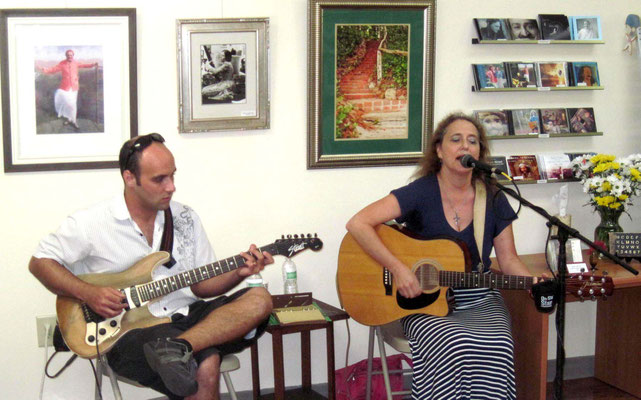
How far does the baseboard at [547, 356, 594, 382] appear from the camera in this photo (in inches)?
159

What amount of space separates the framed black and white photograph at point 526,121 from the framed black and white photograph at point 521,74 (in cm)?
13

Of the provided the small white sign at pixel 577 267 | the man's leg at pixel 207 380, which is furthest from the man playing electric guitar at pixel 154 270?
the small white sign at pixel 577 267

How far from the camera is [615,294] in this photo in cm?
375

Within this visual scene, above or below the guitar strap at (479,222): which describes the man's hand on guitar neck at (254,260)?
below

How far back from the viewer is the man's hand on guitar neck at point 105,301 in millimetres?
2686

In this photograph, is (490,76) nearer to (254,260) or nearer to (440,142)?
(440,142)

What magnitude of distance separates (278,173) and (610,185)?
1.57 meters

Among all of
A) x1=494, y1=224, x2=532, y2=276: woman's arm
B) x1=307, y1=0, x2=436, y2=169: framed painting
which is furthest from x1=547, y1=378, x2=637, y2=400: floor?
x1=307, y1=0, x2=436, y2=169: framed painting

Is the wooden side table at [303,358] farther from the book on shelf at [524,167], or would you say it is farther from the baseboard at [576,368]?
the baseboard at [576,368]

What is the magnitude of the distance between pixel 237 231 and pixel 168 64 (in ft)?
2.70

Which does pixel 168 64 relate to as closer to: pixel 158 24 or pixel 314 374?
pixel 158 24

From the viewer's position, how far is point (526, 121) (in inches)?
149

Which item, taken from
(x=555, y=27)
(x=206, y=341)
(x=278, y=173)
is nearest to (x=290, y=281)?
(x=278, y=173)

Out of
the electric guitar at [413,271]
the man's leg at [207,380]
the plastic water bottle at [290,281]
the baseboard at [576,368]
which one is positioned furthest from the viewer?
the baseboard at [576,368]
